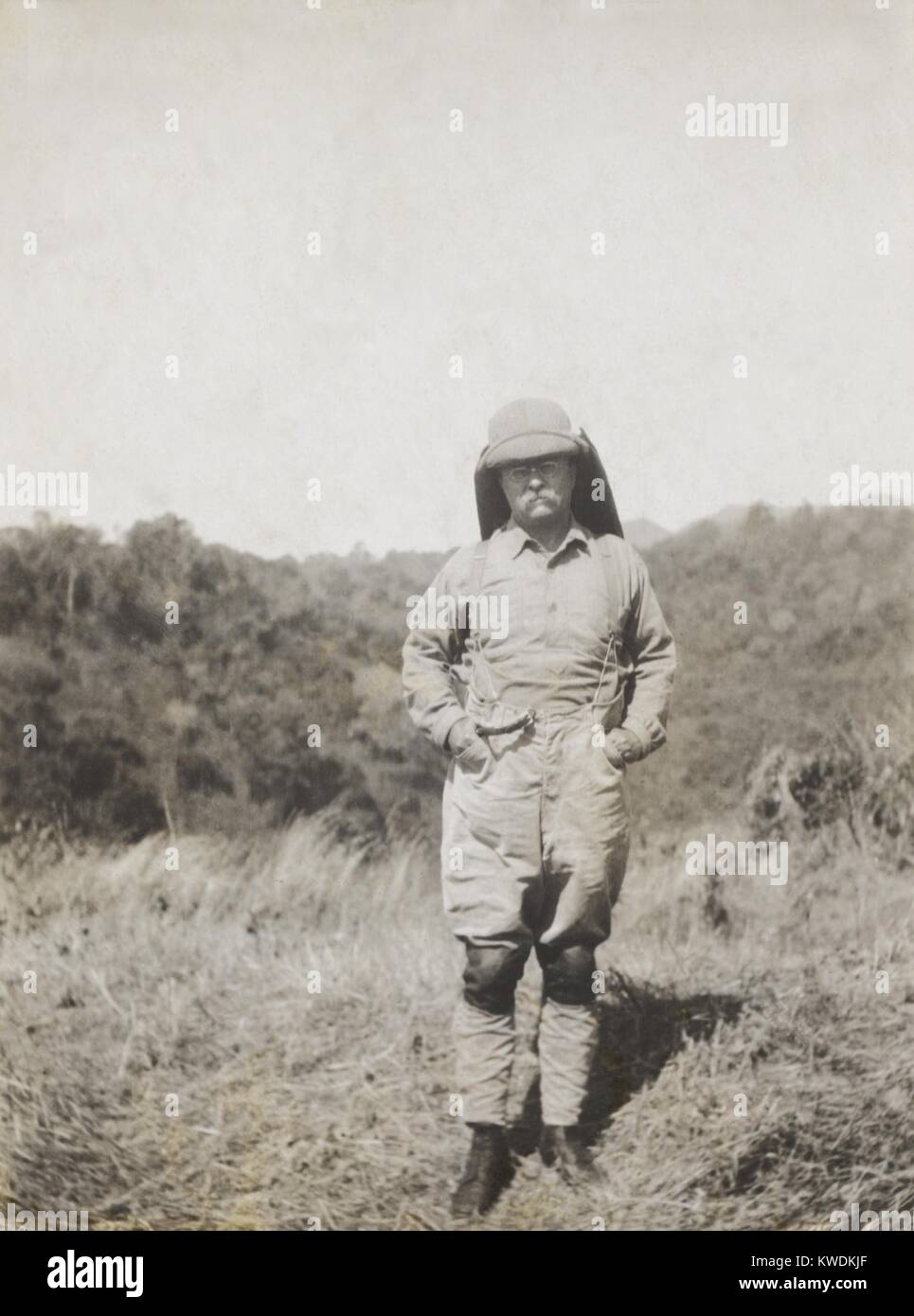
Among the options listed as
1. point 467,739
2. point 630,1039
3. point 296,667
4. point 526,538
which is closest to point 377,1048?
point 630,1039

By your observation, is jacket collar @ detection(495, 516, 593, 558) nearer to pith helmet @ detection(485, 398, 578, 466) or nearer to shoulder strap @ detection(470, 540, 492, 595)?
shoulder strap @ detection(470, 540, 492, 595)

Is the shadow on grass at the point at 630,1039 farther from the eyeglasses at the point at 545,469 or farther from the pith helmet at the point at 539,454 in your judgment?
the eyeglasses at the point at 545,469

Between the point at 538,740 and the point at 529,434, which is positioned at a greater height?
the point at 529,434

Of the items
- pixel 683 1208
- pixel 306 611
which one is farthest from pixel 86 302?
pixel 683 1208

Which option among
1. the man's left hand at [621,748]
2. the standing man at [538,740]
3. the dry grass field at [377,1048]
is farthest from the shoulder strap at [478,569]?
the dry grass field at [377,1048]

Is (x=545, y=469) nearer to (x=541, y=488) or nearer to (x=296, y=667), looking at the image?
(x=541, y=488)

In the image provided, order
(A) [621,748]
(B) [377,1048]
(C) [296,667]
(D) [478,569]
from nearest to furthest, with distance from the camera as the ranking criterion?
(A) [621,748] → (D) [478,569] → (B) [377,1048] → (C) [296,667]
